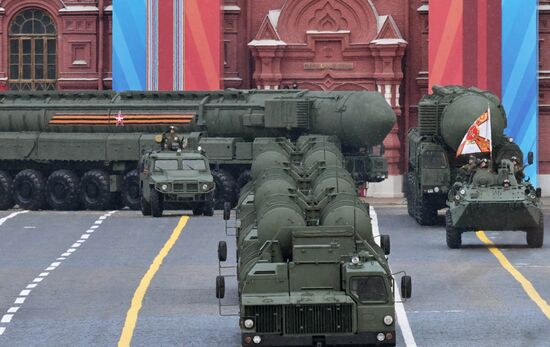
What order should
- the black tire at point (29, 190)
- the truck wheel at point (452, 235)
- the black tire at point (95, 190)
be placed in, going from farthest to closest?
1. the black tire at point (29, 190)
2. the black tire at point (95, 190)
3. the truck wheel at point (452, 235)

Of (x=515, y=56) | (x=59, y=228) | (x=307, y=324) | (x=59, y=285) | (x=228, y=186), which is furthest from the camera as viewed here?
(x=515, y=56)

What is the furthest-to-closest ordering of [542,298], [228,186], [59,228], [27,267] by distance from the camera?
[228,186] → [59,228] → [27,267] → [542,298]

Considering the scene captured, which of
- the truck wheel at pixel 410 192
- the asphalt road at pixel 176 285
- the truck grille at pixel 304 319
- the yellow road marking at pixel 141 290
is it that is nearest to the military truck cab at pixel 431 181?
the asphalt road at pixel 176 285

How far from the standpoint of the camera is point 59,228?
158ft

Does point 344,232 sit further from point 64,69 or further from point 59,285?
point 64,69

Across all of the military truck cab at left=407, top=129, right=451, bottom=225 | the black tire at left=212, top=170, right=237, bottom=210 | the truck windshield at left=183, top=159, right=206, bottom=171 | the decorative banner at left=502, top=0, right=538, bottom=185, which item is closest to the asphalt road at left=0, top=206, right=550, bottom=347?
the military truck cab at left=407, top=129, right=451, bottom=225

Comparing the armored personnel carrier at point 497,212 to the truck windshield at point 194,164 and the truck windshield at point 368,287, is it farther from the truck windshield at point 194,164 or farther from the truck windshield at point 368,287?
the truck windshield at point 368,287

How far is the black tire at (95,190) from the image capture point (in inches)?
2254

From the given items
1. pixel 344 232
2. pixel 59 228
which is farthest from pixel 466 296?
pixel 59 228

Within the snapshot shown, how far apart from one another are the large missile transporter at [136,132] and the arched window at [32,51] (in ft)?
36.0

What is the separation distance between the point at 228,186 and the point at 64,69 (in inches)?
682

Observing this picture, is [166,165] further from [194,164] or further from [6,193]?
[6,193]

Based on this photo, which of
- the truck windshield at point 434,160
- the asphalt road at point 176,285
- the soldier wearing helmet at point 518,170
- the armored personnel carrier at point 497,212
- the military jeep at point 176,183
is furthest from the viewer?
the military jeep at point 176,183

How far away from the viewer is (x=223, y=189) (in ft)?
184
